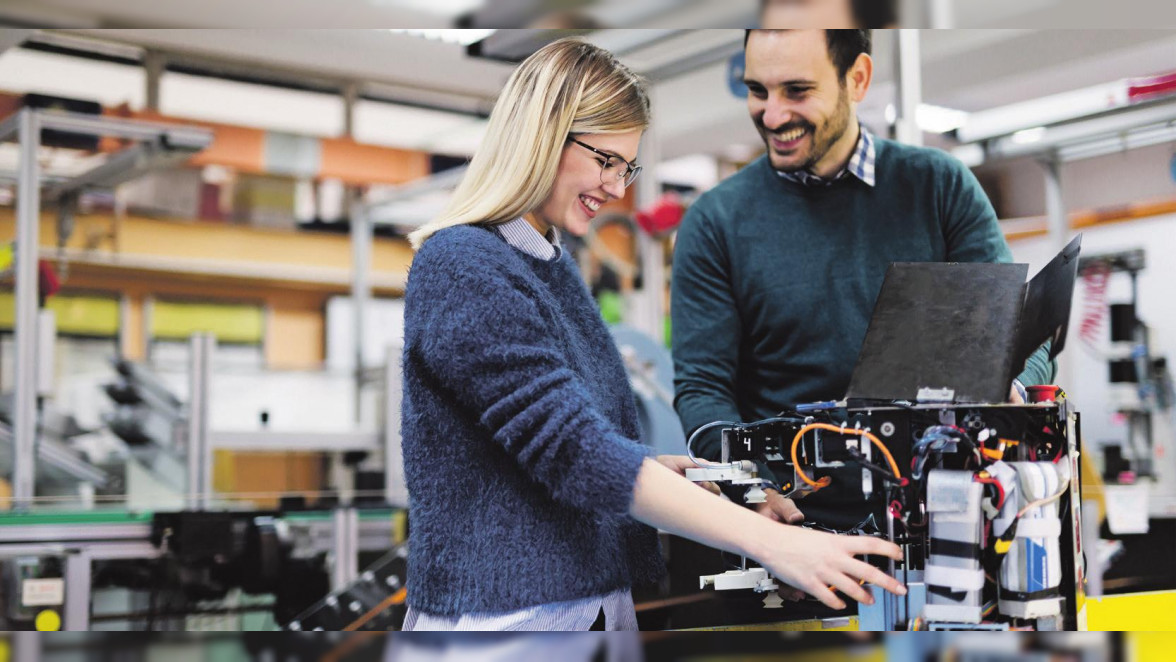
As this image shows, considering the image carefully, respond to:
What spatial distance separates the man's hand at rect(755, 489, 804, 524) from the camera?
4.32 feet

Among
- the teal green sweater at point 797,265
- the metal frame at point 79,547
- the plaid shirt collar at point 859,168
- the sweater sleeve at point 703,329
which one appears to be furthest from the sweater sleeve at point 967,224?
the metal frame at point 79,547

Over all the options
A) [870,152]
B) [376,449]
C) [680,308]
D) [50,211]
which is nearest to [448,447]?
[680,308]

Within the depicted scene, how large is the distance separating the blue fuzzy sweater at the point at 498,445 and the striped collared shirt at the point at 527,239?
0.02 meters

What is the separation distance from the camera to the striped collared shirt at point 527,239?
1.25m

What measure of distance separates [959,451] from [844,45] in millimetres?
804

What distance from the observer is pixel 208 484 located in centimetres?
444

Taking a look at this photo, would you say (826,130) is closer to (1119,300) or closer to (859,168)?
(859,168)

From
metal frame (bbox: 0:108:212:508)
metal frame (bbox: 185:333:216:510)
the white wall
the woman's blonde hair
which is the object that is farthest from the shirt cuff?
metal frame (bbox: 185:333:216:510)

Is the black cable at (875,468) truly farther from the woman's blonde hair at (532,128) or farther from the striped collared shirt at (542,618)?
the woman's blonde hair at (532,128)

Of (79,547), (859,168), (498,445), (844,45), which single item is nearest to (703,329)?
(859,168)

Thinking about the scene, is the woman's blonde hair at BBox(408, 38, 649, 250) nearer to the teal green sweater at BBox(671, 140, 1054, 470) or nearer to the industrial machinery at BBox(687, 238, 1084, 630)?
the industrial machinery at BBox(687, 238, 1084, 630)

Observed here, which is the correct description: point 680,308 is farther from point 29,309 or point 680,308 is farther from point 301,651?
point 29,309

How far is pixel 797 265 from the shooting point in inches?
68.1

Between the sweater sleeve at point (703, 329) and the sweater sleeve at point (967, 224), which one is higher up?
the sweater sleeve at point (967, 224)
